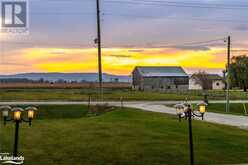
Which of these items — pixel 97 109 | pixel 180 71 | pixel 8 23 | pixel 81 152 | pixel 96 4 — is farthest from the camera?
pixel 180 71

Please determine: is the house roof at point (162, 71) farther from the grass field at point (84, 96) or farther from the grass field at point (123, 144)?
the grass field at point (123, 144)

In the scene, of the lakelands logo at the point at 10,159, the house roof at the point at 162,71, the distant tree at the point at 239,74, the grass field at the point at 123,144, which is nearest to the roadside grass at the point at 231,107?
the grass field at the point at 123,144

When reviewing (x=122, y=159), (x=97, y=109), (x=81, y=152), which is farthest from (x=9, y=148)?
(x=97, y=109)

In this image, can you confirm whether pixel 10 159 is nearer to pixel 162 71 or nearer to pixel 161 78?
pixel 161 78

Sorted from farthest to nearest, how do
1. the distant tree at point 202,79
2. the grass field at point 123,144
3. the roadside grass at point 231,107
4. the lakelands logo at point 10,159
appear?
1. the distant tree at point 202,79
2. the roadside grass at point 231,107
3. the grass field at point 123,144
4. the lakelands logo at point 10,159

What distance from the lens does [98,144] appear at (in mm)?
14633

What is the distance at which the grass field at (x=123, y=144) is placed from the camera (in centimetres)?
1263

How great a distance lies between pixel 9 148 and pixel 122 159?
3.49 m

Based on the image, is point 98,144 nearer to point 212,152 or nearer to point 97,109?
point 212,152

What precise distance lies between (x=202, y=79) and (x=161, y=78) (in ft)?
70.1

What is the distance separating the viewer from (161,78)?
10388 cm

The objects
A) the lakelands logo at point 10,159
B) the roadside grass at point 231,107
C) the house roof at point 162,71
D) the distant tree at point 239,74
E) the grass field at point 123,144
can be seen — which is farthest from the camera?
the house roof at point 162,71

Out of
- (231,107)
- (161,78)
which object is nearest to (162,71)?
(161,78)

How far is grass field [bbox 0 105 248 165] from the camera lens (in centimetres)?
1263
